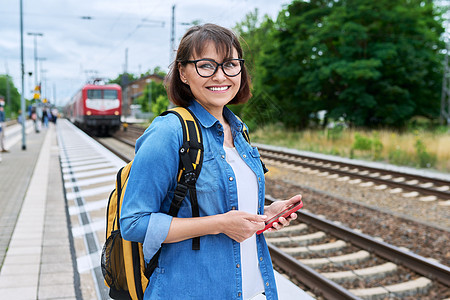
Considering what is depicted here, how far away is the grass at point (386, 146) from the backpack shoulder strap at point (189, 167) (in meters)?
12.0

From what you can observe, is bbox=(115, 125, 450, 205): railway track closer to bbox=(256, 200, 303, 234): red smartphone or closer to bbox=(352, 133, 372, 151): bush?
bbox=(352, 133, 372, 151): bush

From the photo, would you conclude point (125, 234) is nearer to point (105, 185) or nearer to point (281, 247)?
point (281, 247)

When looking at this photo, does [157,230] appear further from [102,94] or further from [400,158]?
[102,94]

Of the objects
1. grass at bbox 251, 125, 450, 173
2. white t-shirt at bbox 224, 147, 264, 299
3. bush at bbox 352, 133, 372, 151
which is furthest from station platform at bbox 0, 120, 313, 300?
bush at bbox 352, 133, 372, 151

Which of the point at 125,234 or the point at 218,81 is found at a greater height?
the point at 218,81

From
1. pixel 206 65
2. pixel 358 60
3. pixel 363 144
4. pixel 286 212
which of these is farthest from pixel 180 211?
pixel 358 60

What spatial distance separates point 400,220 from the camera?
6.72 meters

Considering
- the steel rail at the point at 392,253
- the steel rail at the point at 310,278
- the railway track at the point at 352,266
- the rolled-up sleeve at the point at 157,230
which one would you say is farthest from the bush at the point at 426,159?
the rolled-up sleeve at the point at 157,230

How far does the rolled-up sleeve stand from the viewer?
4.53 feet

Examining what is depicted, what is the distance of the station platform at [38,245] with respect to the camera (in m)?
3.80

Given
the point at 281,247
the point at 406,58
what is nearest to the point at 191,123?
the point at 281,247

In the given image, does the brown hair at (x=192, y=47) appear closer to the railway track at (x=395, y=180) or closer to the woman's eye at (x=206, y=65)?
the woman's eye at (x=206, y=65)

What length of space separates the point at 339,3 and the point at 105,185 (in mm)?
20029

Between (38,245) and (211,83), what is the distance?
4.38 m
